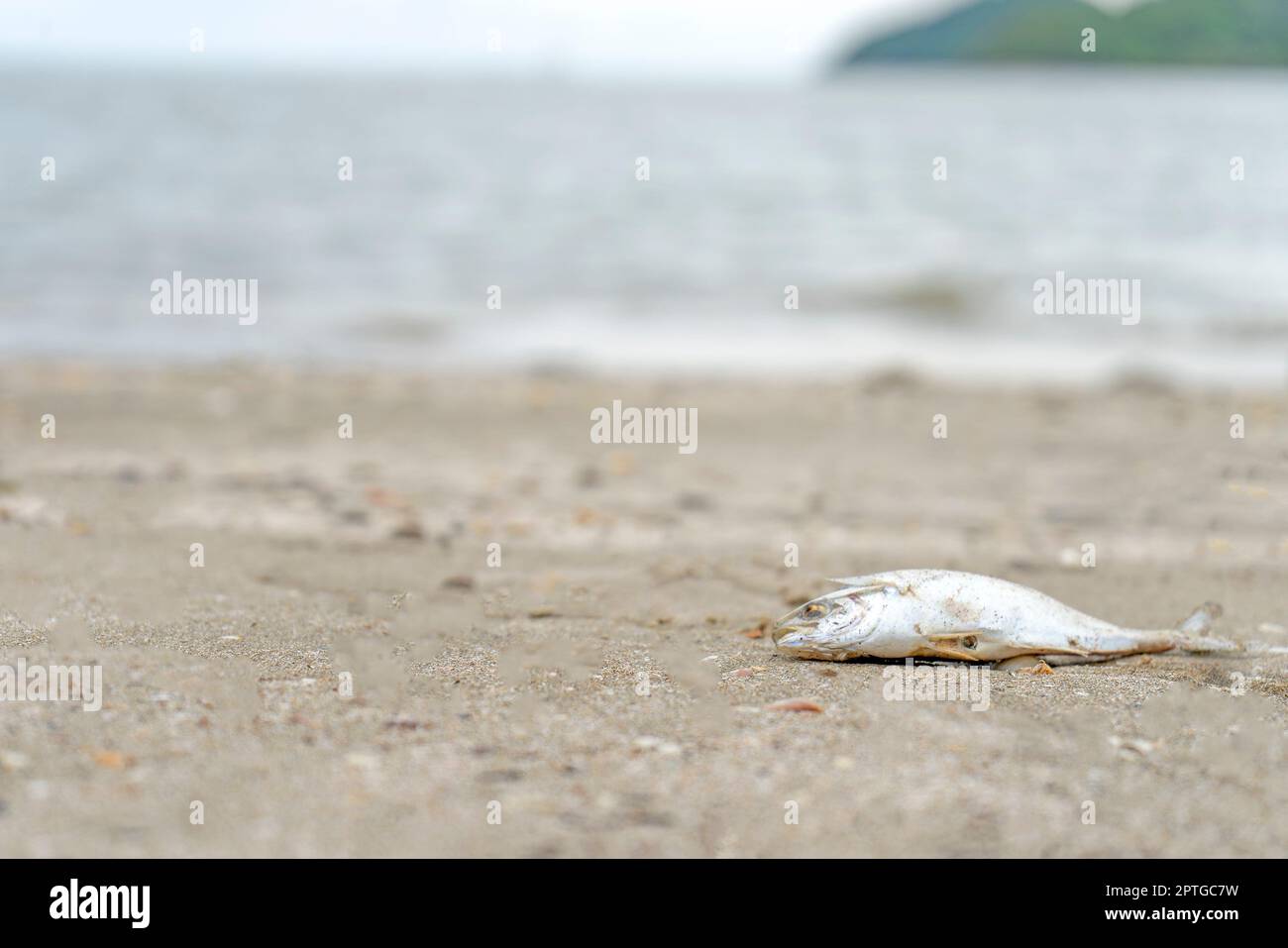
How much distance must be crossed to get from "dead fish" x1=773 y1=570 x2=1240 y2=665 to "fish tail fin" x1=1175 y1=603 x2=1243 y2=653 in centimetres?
21

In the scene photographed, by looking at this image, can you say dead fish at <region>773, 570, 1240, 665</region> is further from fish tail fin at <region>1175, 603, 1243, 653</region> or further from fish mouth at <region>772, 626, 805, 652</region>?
fish tail fin at <region>1175, 603, 1243, 653</region>

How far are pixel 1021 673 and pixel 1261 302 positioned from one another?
12411 mm

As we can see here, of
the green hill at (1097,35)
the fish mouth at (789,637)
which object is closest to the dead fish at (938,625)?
the fish mouth at (789,637)

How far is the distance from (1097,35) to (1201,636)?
112 meters

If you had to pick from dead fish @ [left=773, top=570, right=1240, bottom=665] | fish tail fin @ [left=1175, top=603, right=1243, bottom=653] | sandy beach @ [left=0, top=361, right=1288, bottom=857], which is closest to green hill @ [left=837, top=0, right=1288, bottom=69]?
sandy beach @ [left=0, top=361, right=1288, bottom=857]

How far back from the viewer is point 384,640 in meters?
3.82

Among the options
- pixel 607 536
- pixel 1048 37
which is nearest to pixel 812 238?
pixel 607 536

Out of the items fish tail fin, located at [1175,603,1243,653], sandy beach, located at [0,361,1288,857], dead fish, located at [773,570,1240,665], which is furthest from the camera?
fish tail fin, located at [1175,603,1243,653]

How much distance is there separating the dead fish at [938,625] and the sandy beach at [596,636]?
0.37ft

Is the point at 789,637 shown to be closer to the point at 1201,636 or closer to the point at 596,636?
the point at 596,636

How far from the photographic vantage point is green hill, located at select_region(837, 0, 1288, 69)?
92.1 meters

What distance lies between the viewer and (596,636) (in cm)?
395

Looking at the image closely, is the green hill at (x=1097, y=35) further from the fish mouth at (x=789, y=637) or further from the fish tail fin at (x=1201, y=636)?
the fish mouth at (x=789, y=637)
